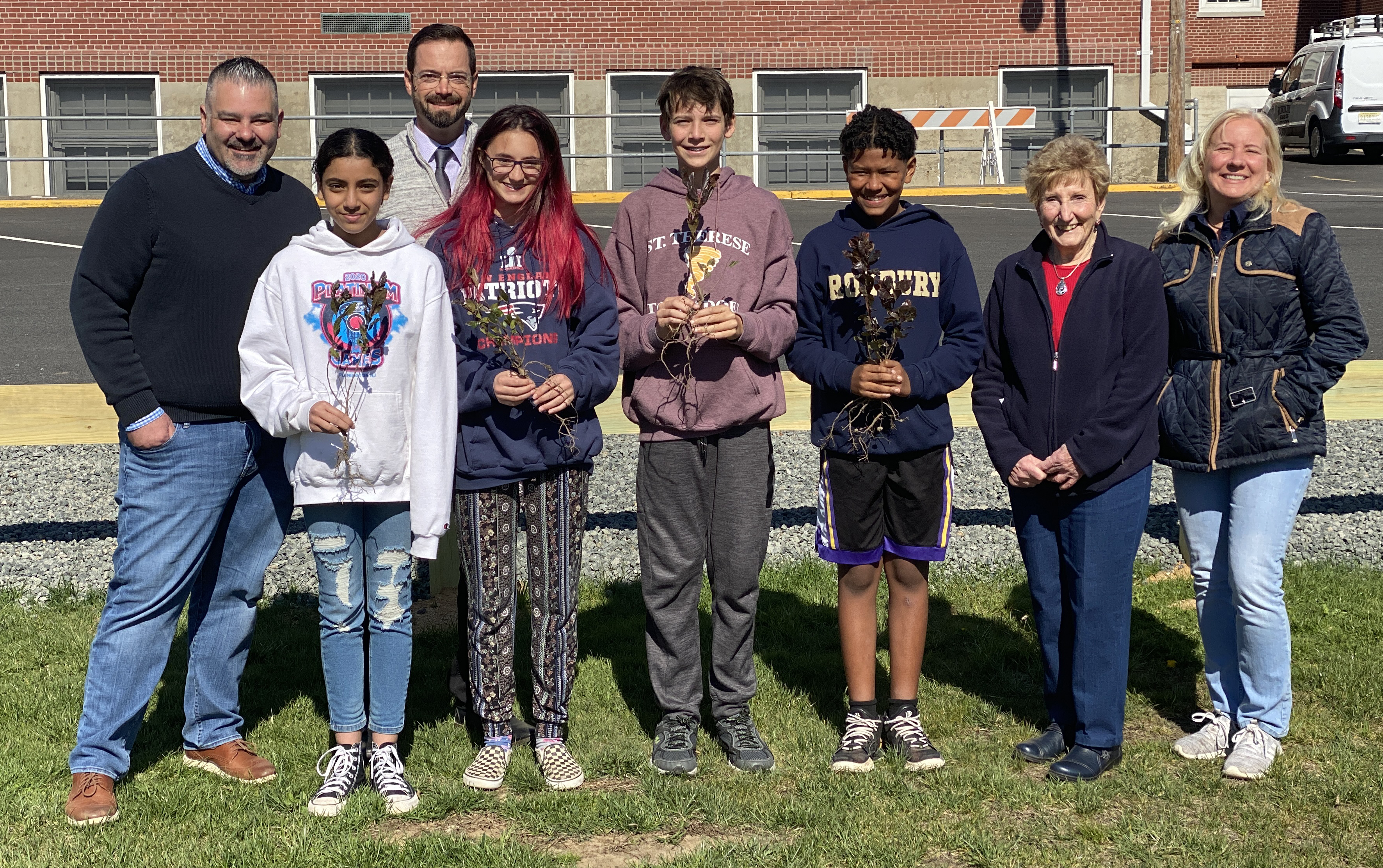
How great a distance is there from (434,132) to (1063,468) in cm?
243

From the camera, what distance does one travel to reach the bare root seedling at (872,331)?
4.05m

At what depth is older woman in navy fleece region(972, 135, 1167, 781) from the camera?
4.13m

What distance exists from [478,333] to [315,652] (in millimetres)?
2073

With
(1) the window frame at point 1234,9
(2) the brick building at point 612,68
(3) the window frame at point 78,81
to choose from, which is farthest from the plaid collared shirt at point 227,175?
(1) the window frame at point 1234,9

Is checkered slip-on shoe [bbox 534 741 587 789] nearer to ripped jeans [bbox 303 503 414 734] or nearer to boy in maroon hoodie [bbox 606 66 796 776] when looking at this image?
boy in maroon hoodie [bbox 606 66 796 776]

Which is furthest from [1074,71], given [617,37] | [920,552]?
[920,552]

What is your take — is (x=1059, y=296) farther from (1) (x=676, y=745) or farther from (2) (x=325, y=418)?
(2) (x=325, y=418)

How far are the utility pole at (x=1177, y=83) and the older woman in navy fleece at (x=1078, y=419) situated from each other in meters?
21.3

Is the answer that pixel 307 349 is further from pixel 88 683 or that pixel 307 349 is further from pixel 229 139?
pixel 88 683

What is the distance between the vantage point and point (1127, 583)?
14.1 ft

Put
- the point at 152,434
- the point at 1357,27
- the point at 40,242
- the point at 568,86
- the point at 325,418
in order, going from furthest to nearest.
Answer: the point at 1357,27 → the point at 568,86 → the point at 40,242 → the point at 152,434 → the point at 325,418

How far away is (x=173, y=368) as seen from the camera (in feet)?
13.0

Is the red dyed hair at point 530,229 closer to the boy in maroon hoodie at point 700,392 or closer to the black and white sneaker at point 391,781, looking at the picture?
the boy in maroon hoodie at point 700,392

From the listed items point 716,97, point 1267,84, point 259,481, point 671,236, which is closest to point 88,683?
point 259,481
